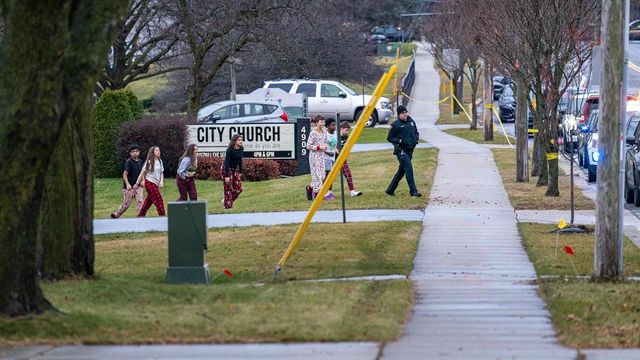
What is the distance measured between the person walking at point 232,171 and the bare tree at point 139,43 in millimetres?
12875

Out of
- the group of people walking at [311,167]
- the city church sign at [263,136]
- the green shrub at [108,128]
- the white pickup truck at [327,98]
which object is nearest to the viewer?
the group of people walking at [311,167]

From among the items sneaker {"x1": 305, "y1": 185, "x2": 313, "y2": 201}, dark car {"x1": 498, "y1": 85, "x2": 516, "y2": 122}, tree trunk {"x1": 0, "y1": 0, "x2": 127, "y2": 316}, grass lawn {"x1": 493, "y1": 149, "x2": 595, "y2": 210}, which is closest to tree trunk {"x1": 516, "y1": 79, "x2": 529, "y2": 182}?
grass lawn {"x1": 493, "y1": 149, "x2": 595, "y2": 210}

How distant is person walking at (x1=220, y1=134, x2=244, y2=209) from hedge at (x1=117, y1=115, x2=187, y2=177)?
8129mm

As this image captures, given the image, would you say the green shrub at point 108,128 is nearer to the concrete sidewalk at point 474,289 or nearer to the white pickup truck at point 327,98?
the concrete sidewalk at point 474,289

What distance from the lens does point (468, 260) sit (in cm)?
1418

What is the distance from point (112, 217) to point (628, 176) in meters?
10.1


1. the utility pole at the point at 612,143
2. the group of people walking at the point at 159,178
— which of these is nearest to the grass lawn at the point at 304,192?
the group of people walking at the point at 159,178

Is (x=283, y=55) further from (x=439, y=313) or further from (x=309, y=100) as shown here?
(x=439, y=313)

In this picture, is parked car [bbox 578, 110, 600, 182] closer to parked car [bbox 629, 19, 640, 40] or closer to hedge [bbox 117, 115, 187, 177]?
hedge [bbox 117, 115, 187, 177]

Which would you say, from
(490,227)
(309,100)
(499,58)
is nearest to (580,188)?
(499,58)

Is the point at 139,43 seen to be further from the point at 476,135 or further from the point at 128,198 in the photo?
the point at 128,198

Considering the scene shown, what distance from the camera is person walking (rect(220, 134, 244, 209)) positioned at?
75.5 ft

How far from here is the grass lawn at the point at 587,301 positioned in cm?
956

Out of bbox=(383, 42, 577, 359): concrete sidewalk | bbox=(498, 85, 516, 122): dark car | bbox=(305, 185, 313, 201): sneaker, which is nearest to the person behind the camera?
bbox=(383, 42, 577, 359): concrete sidewalk
